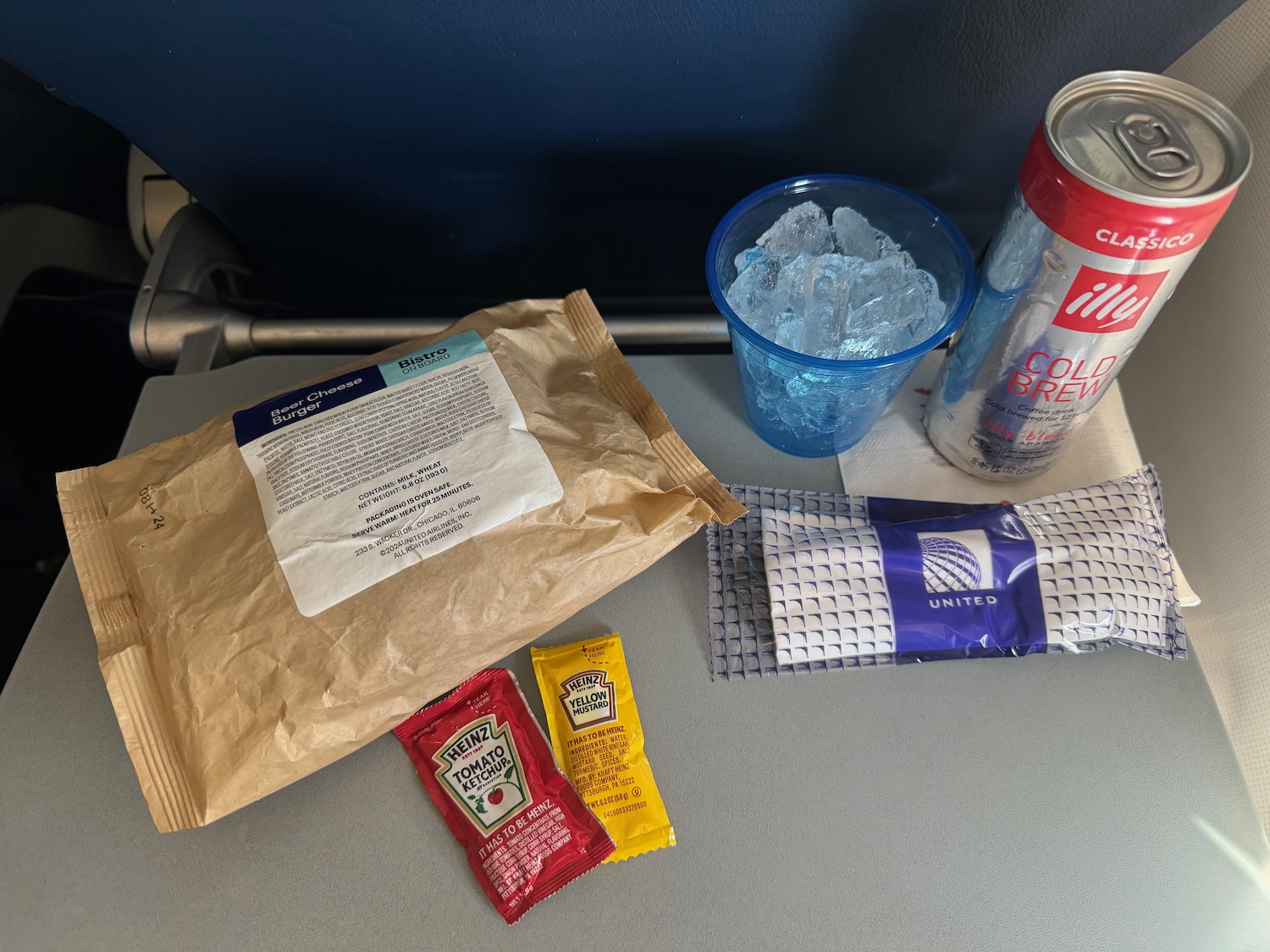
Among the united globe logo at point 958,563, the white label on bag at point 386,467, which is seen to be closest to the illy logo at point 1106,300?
the united globe logo at point 958,563

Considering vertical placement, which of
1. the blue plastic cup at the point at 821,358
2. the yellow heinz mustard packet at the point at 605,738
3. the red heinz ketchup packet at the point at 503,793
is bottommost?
the red heinz ketchup packet at the point at 503,793

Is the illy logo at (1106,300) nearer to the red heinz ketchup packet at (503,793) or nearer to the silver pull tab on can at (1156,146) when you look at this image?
the silver pull tab on can at (1156,146)

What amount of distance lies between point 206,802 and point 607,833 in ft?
0.83

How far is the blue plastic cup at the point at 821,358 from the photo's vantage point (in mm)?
614

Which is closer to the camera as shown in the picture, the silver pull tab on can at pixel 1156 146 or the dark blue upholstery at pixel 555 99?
the silver pull tab on can at pixel 1156 146

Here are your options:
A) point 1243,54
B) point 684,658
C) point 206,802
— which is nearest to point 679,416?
point 684,658

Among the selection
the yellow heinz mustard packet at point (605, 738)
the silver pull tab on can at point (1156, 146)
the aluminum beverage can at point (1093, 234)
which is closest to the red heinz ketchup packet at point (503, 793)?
the yellow heinz mustard packet at point (605, 738)

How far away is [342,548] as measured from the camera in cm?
54

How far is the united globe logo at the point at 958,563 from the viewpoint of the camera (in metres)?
0.62

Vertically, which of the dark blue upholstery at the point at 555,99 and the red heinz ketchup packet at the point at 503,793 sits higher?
the dark blue upholstery at the point at 555,99

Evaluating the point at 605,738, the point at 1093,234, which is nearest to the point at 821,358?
the point at 1093,234

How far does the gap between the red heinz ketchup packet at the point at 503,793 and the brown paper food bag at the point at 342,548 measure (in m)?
0.03

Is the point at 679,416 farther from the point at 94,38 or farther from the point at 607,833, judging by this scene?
the point at 94,38

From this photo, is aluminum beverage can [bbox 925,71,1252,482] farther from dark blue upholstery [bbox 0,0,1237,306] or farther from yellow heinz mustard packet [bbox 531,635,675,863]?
yellow heinz mustard packet [bbox 531,635,675,863]
